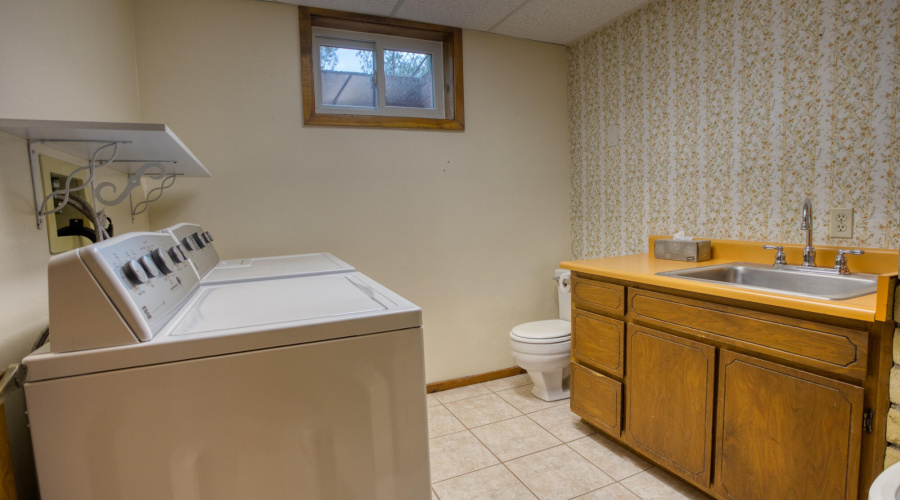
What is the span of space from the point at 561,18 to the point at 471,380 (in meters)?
2.28

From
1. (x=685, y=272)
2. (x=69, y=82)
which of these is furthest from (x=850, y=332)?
(x=69, y=82)

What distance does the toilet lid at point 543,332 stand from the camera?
242cm

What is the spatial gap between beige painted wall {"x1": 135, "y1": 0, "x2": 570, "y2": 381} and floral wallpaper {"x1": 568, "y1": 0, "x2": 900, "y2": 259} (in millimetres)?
385

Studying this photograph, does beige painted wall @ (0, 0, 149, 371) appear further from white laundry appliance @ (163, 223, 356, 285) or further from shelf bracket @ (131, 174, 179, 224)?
shelf bracket @ (131, 174, 179, 224)

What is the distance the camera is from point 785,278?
1729 millimetres

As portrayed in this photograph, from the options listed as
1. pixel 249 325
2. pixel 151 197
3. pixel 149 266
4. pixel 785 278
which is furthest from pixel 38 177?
pixel 785 278

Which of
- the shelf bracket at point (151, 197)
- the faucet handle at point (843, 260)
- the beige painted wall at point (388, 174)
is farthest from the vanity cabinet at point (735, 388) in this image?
the shelf bracket at point (151, 197)

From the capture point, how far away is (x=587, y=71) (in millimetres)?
2820

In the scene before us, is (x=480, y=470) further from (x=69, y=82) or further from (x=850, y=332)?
(x=69, y=82)

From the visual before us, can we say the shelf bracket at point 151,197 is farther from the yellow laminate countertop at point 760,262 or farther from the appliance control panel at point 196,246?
the yellow laminate countertop at point 760,262

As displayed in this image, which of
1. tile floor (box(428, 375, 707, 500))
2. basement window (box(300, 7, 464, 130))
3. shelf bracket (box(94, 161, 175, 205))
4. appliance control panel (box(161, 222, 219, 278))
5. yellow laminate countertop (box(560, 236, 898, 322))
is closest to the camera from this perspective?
yellow laminate countertop (box(560, 236, 898, 322))

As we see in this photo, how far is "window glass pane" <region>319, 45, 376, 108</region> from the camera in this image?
2.50 metres

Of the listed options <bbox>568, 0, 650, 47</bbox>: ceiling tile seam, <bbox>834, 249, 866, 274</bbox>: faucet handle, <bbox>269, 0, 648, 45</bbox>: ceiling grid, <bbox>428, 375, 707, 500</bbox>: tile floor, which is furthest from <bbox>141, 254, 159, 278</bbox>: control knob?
<bbox>568, 0, 650, 47</bbox>: ceiling tile seam

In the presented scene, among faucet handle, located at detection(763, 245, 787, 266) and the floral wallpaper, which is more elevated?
the floral wallpaper
